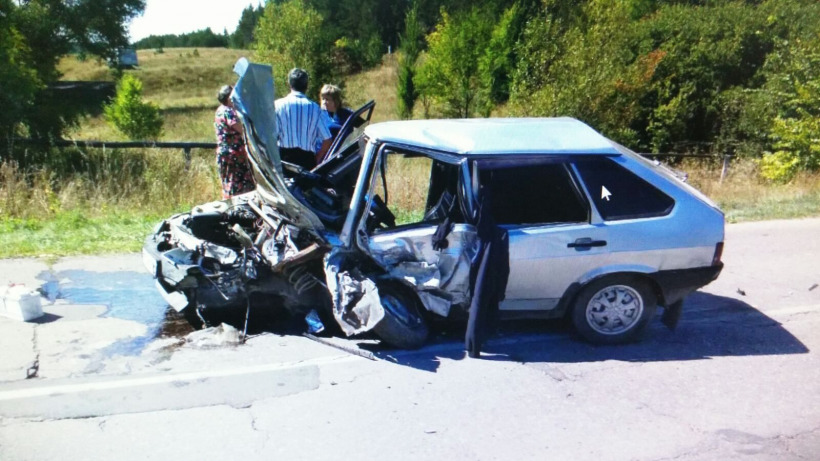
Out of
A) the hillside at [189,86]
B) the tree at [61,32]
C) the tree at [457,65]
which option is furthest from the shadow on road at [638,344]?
the tree at [457,65]

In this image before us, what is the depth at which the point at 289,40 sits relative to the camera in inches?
1099

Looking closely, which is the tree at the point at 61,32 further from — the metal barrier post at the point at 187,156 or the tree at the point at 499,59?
the tree at the point at 499,59

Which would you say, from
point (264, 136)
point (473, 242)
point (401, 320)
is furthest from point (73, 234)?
point (473, 242)

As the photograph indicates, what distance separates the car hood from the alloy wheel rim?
237 centimetres

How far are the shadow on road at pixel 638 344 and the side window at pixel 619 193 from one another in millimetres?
1106

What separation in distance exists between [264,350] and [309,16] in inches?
978

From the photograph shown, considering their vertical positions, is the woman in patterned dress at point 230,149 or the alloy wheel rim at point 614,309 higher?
the woman in patterned dress at point 230,149

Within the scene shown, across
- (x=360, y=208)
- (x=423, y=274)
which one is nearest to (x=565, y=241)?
A: (x=423, y=274)

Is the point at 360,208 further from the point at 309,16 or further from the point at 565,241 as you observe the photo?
the point at 309,16

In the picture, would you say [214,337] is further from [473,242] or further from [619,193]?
[619,193]

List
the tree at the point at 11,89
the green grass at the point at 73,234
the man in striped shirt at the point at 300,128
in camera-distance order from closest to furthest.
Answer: the man in striped shirt at the point at 300,128 → the green grass at the point at 73,234 → the tree at the point at 11,89

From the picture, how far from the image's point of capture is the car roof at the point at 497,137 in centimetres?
537

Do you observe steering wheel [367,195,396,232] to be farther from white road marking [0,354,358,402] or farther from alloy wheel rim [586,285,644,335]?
alloy wheel rim [586,285,644,335]

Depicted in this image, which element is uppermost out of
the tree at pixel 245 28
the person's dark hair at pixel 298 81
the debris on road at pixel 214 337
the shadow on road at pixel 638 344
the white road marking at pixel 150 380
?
the tree at pixel 245 28
